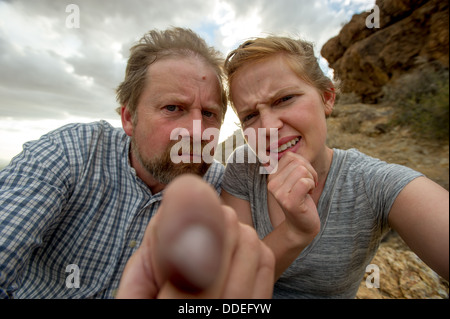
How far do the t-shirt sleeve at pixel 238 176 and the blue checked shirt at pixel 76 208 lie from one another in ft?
1.33

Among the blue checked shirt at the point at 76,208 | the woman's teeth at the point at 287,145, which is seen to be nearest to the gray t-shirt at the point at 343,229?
the woman's teeth at the point at 287,145

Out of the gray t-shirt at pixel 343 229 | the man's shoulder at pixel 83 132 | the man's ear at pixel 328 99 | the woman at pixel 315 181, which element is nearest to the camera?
the woman at pixel 315 181

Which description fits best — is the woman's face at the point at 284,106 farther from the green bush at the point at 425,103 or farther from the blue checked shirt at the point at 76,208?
the green bush at the point at 425,103

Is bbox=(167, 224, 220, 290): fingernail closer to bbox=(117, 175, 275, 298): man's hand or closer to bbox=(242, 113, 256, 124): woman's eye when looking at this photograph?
bbox=(117, 175, 275, 298): man's hand

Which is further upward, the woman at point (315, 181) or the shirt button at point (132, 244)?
the woman at point (315, 181)

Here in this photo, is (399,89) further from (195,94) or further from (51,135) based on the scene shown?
(51,135)

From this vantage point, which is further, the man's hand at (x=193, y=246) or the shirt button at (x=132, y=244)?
the shirt button at (x=132, y=244)

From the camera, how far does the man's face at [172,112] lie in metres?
1.19

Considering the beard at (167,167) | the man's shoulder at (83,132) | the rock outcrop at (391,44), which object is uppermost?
the rock outcrop at (391,44)

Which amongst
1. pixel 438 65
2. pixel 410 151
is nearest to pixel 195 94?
pixel 410 151

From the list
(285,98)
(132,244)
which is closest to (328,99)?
(285,98)

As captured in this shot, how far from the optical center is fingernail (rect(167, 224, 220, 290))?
0.89 ft

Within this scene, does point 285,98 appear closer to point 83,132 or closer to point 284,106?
point 284,106

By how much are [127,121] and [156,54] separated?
1.41 feet
